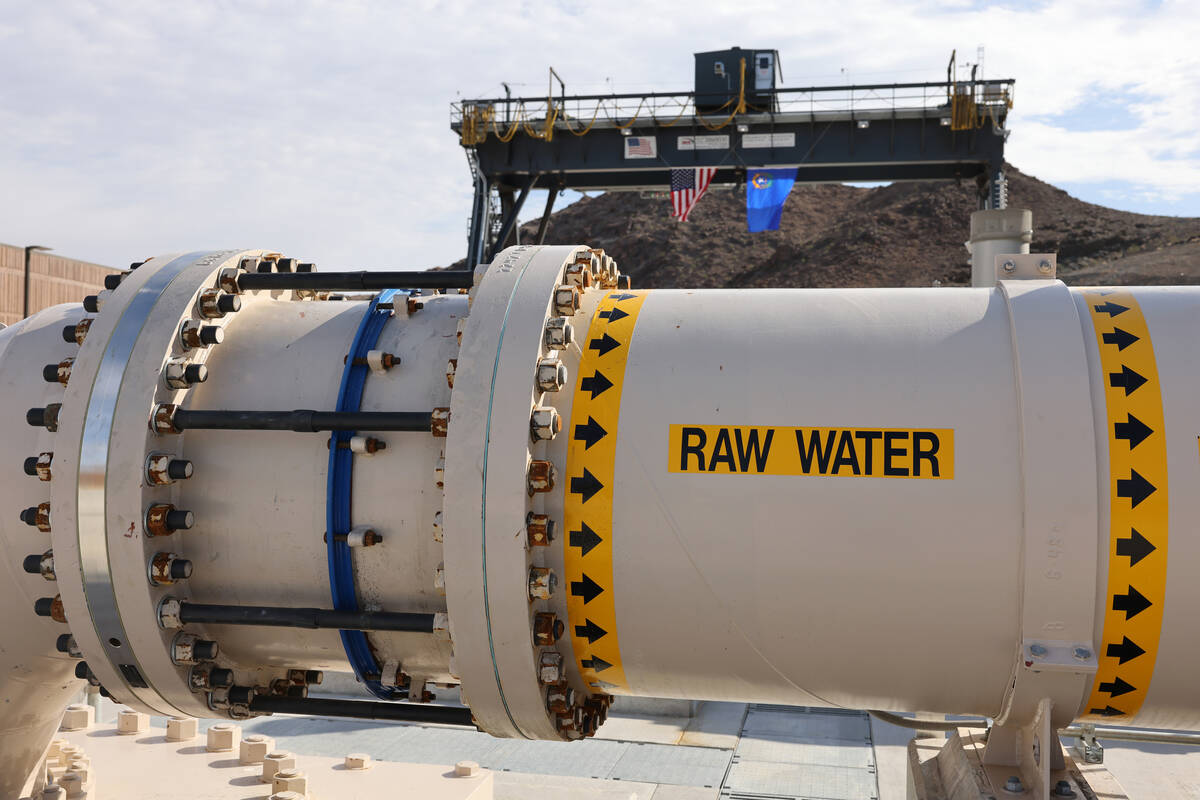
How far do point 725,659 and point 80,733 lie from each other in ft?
13.0

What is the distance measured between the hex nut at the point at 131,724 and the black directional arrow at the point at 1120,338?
459 cm

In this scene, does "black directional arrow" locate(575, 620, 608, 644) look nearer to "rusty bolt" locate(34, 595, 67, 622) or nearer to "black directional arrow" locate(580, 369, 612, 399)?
"black directional arrow" locate(580, 369, 612, 399)

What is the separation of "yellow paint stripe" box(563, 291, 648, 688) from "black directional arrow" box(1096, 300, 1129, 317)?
3.83 feet

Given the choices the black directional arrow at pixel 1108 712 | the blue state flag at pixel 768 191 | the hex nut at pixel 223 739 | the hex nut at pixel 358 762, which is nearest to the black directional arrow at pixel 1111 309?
the black directional arrow at pixel 1108 712

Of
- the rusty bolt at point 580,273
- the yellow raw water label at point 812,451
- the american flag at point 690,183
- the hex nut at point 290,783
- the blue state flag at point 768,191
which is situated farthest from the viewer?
the american flag at point 690,183

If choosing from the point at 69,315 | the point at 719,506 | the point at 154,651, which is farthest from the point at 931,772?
the point at 69,315

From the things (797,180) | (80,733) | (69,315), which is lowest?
(80,733)

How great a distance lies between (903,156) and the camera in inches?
655

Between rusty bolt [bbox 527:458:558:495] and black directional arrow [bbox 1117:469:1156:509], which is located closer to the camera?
black directional arrow [bbox 1117:469:1156:509]

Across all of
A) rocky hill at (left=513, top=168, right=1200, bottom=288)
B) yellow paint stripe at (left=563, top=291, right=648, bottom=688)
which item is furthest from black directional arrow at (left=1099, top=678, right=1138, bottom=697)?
rocky hill at (left=513, top=168, right=1200, bottom=288)

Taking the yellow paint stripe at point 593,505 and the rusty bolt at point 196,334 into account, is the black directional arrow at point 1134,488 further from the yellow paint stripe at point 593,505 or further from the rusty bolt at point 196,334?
the rusty bolt at point 196,334

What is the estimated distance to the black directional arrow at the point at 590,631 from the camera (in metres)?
2.43

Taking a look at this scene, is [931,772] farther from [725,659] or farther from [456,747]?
[456,747]

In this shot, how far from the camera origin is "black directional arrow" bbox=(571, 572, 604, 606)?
238 centimetres
